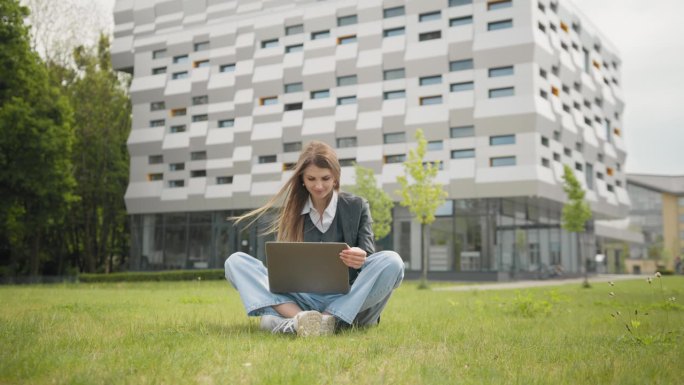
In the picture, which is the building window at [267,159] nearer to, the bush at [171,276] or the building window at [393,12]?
the building window at [393,12]

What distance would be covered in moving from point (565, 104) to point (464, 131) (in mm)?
7318

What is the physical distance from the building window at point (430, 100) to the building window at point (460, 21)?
3794mm

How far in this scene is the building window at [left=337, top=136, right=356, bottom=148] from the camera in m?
32.5

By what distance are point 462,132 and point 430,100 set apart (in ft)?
8.30

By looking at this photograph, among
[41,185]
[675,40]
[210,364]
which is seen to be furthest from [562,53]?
[210,364]

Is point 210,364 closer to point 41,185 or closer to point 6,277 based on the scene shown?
point 41,185

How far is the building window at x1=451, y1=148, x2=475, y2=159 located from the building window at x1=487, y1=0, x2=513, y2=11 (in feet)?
23.8

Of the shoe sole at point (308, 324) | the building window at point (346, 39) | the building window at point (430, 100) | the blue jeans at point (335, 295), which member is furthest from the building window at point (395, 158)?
the shoe sole at point (308, 324)

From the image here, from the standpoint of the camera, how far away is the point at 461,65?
30.8 metres

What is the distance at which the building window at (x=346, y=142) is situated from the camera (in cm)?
3253

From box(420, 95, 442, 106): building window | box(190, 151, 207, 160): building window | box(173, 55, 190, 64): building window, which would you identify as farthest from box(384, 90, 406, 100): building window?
box(173, 55, 190, 64): building window

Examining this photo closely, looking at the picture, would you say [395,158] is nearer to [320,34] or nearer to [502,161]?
[502,161]

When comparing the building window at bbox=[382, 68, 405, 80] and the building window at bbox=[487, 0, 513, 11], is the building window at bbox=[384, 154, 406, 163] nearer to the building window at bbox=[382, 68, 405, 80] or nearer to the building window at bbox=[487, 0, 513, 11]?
the building window at bbox=[382, 68, 405, 80]

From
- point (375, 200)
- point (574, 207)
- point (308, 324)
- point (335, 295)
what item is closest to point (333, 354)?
point (308, 324)
